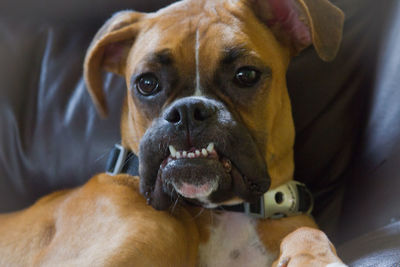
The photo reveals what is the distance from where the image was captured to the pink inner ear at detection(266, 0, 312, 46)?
1.82m

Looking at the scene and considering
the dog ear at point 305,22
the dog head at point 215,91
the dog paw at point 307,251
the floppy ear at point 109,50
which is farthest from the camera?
the floppy ear at point 109,50

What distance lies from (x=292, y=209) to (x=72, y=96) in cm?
133

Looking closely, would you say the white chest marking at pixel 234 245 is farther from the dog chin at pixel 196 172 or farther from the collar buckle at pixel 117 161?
the collar buckle at pixel 117 161

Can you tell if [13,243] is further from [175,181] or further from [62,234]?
[175,181]

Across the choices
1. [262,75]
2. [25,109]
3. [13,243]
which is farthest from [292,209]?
[25,109]

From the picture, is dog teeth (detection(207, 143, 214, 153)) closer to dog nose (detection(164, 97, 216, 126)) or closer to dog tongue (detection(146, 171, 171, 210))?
dog nose (detection(164, 97, 216, 126))

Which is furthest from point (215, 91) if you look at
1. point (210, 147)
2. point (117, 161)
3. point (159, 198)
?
point (117, 161)

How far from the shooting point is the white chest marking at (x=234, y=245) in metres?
1.75

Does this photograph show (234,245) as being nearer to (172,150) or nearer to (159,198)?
(159,198)

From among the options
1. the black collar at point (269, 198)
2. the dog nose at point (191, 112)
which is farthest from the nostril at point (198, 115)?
the black collar at point (269, 198)

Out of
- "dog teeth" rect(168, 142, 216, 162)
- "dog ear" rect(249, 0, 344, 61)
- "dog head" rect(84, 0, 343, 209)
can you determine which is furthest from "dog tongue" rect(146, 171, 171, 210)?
"dog ear" rect(249, 0, 344, 61)

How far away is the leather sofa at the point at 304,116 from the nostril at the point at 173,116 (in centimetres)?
70

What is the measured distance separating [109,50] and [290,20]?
756mm

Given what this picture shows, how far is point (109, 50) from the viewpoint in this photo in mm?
2023
